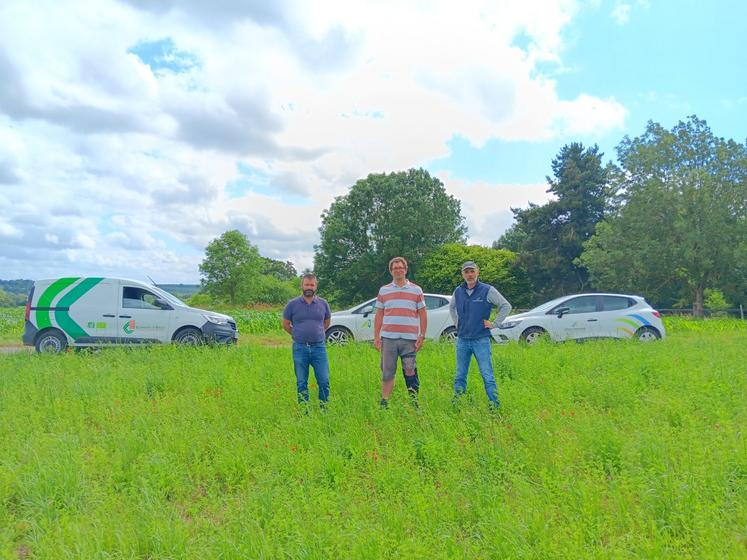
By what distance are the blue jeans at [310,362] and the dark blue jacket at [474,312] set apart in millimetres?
1682

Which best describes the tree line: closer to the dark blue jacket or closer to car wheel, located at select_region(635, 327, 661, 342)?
car wheel, located at select_region(635, 327, 661, 342)

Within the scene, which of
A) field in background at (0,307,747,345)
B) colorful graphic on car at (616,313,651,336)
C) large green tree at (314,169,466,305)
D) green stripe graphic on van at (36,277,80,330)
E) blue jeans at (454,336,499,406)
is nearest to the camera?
blue jeans at (454,336,499,406)

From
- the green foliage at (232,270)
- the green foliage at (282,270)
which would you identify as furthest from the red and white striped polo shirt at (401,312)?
the green foliage at (282,270)

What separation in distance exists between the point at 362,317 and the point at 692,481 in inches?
352

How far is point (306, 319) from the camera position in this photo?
5.65m

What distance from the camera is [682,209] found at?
26.3 meters

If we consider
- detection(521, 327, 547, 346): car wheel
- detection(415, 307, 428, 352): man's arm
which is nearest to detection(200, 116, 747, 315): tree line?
detection(521, 327, 547, 346): car wheel

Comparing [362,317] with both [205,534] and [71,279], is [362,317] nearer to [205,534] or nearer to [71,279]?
[71,279]

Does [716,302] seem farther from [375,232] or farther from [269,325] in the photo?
[375,232]

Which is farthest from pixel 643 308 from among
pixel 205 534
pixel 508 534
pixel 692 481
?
pixel 205 534

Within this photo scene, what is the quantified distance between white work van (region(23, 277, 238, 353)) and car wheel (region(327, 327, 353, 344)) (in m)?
2.40

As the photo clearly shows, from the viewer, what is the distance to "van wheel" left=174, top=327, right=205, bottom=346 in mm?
11023

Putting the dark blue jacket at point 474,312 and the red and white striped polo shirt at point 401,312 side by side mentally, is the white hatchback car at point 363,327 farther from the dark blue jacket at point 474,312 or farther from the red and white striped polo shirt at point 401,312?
the red and white striped polo shirt at point 401,312

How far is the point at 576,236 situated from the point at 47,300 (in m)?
35.7
